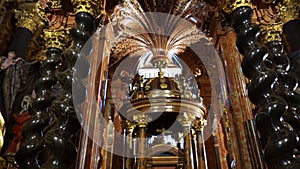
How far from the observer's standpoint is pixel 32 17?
19.1 ft

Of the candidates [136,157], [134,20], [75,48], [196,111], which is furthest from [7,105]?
[134,20]

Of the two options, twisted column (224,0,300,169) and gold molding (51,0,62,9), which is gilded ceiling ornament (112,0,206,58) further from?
twisted column (224,0,300,169)

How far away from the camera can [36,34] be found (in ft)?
18.9

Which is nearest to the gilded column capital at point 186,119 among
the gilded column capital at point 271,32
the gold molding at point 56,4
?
the gilded column capital at point 271,32

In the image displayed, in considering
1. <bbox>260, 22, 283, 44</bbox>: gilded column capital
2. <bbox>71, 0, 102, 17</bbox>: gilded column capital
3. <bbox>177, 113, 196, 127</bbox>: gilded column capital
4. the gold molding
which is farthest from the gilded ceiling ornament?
<bbox>71, 0, 102, 17</bbox>: gilded column capital

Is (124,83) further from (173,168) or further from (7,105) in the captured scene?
(7,105)

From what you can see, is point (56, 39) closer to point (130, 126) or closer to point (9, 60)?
point (9, 60)

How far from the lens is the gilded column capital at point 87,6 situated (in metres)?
4.25

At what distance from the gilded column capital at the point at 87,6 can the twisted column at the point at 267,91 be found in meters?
1.79

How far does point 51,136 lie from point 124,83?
18.6 feet

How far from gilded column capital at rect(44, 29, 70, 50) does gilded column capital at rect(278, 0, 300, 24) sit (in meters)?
3.51

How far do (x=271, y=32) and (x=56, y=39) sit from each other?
3.42 metres

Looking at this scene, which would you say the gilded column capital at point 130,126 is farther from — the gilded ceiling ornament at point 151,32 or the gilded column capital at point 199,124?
the gilded ceiling ornament at point 151,32

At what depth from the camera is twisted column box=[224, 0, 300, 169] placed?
2652 mm
